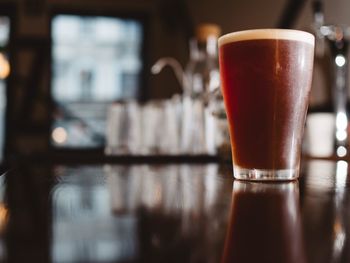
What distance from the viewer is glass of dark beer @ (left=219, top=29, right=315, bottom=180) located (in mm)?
586

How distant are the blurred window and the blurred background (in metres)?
0.01

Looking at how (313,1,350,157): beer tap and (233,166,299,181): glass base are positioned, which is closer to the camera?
(233,166,299,181): glass base

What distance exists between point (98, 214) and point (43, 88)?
226 inches

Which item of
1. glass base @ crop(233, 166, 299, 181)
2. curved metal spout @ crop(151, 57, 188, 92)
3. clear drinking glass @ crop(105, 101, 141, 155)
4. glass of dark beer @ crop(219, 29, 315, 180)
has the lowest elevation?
clear drinking glass @ crop(105, 101, 141, 155)

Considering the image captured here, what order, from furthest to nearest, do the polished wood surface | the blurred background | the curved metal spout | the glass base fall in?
the blurred background, the curved metal spout, the glass base, the polished wood surface

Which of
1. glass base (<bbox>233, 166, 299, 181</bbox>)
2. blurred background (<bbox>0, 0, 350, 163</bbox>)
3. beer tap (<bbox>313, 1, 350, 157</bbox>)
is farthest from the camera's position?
blurred background (<bbox>0, 0, 350, 163</bbox>)

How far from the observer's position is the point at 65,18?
5922 millimetres

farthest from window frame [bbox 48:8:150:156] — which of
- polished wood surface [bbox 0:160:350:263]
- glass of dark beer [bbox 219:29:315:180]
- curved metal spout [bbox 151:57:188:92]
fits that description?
polished wood surface [bbox 0:160:350:263]

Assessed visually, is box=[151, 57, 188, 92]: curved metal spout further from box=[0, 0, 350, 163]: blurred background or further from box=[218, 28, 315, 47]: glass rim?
box=[218, 28, 315, 47]: glass rim

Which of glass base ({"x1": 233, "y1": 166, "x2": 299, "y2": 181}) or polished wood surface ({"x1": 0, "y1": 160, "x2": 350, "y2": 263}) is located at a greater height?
polished wood surface ({"x1": 0, "y1": 160, "x2": 350, "y2": 263})

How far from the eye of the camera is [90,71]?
6008mm

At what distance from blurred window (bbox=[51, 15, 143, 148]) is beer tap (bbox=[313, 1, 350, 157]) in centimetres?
382

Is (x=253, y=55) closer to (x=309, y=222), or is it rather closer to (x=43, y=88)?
(x=309, y=222)

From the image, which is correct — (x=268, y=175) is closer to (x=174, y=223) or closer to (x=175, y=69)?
(x=174, y=223)
